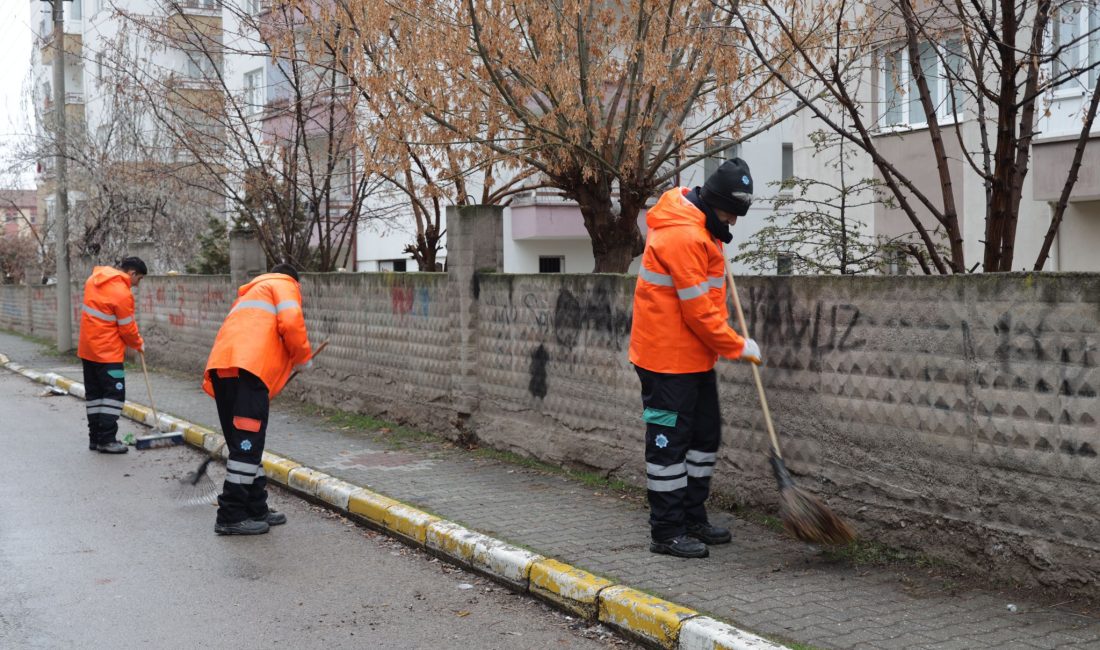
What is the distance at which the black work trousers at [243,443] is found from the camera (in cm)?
701

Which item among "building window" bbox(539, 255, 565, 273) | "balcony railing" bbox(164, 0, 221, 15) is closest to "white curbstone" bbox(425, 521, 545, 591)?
"balcony railing" bbox(164, 0, 221, 15)

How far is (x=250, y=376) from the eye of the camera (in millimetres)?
6988

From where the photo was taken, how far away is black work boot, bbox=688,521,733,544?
6042mm

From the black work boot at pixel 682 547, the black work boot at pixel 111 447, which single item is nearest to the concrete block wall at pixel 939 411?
the black work boot at pixel 682 547

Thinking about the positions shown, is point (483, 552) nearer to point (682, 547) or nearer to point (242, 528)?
point (682, 547)

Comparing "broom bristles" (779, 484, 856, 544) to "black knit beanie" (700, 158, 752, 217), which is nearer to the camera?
"broom bristles" (779, 484, 856, 544)

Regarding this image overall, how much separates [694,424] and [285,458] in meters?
4.41

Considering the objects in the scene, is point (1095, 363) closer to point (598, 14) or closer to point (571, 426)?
point (571, 426)

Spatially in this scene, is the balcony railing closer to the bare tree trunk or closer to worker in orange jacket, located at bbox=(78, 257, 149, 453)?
worker in orange jacket, located at bbox=(78, 257, 149, 453)

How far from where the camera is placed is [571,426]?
8148mm

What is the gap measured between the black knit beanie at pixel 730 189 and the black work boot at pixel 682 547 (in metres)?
1.83

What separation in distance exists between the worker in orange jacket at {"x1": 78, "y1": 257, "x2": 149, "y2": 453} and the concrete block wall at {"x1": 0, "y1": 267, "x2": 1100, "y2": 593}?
3535 millimetres

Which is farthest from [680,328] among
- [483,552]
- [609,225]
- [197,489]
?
[609,225]

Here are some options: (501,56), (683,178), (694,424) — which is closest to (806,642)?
(694,424)
